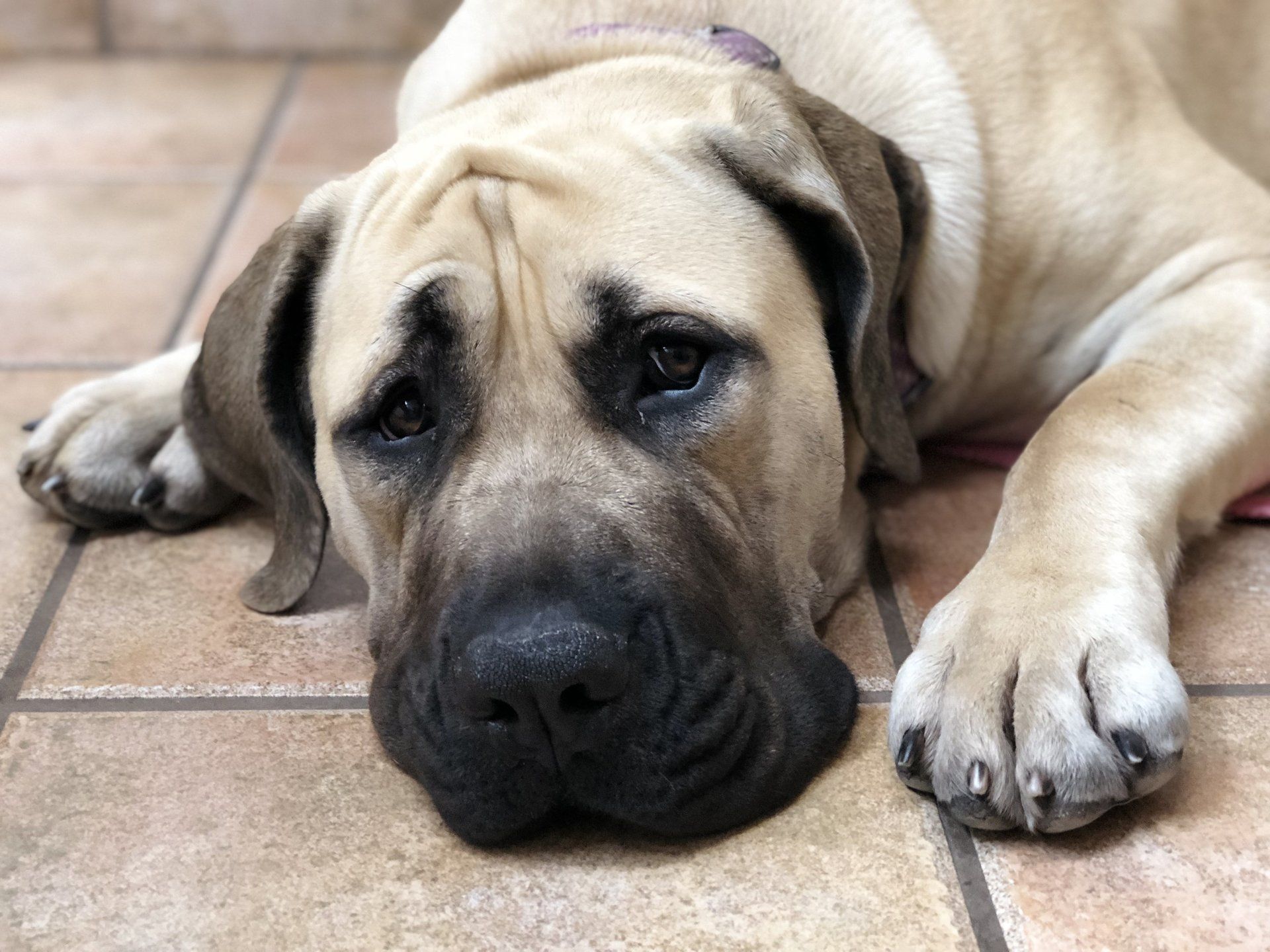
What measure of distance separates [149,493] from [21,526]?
233mm

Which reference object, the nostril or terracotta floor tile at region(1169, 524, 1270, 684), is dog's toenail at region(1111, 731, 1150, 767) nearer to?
terracotta floor tile at region(1169, 524, 1270, 684)

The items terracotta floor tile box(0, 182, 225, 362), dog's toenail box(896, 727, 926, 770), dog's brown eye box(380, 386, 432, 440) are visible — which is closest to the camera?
dog's toenail box(896, 727, 926, 770)

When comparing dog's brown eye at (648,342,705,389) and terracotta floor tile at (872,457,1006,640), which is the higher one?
dog's brown eye at (648,342,705,389)

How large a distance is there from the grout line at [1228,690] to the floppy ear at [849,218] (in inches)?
16.5

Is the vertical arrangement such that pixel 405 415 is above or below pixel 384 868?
above

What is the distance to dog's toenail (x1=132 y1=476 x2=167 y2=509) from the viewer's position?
2.08 metres

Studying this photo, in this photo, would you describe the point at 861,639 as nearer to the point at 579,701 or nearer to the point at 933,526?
the point at 933,526

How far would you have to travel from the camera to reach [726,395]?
1562 millimetres

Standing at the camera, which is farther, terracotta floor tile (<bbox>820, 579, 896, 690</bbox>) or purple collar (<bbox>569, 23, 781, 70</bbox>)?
purple collar (<bbox>569, 23, 781, 70</bbox>)

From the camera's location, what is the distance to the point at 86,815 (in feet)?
5.09

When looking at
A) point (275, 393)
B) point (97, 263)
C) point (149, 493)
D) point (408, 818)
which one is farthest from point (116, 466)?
point (97, 263)

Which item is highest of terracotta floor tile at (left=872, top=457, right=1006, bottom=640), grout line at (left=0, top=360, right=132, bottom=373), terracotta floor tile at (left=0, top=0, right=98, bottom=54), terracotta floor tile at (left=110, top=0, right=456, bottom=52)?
terracotta floor tile at (left=872, top=457, right=1006, bottom=640)

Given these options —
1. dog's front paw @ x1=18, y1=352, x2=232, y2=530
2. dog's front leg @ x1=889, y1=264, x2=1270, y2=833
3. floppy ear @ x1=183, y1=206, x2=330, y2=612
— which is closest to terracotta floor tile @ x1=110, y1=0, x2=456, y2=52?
dog's front paw @ x1=18, y1=352, x2=232, y2=530

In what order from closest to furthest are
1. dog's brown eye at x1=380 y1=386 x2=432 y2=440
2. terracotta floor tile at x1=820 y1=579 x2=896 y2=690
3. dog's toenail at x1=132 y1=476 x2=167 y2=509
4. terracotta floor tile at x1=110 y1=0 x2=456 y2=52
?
dog's brown eye at x1=380 y1=386 x2=432 y2=440 → terracotta floor tile at x1=820 y1=579 x2=896 y2=690 → dog's toenail at x1=132 y1=476 x2=167 y2=509 → terracotta floor tile at x1=110 y1=0 x2=456 y2=52
